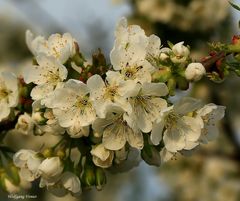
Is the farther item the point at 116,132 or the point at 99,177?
the point at 99,177

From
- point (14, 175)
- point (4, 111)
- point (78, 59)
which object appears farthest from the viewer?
point (14, 175)

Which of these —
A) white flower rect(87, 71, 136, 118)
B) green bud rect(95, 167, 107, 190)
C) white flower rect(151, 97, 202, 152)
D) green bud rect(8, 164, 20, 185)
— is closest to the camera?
white flower rect(87, 71, 136, 118)

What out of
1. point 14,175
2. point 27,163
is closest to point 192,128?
point 27,163

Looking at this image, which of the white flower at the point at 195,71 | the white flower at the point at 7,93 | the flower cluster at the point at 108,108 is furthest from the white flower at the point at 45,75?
the white flower at the point at 195,71

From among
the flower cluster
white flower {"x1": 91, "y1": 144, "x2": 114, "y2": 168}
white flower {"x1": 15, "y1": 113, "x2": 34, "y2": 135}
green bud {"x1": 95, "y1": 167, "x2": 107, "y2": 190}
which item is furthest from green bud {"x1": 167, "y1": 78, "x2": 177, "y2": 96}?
white flower {"x1": 15, "y1": 113, "x2": 34, "y2": 135}

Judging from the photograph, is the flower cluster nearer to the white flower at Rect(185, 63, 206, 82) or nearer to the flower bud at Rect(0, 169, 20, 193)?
the white flower at Rect(185, 63, 206, 82)

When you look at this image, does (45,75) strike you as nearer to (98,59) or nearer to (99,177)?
(98,59)

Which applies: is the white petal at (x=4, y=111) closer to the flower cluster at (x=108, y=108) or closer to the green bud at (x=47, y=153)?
the flower cluster at (x=108, y=108)
